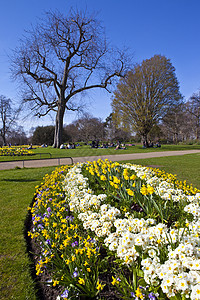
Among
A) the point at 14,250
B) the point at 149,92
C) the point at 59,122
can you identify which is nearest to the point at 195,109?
the point at 149,92

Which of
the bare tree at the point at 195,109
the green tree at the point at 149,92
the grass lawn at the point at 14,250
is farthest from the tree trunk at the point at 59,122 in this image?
the bare tree at the point at 195,109

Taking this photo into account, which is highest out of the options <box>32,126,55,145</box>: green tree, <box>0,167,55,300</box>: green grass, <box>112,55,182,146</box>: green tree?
<box>112,55,182,146</box>: green tree

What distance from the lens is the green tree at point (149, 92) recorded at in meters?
26.7

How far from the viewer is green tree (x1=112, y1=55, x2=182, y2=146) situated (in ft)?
87.7

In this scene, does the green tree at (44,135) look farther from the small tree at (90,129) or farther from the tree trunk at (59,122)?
the tree trunk at (59,122)

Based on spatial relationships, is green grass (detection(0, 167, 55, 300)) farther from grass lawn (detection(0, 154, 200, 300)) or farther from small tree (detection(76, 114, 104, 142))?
small tree (detection(76, 114, 104, 142))

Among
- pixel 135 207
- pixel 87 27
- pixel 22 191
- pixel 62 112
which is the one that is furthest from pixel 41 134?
pixel 135 207

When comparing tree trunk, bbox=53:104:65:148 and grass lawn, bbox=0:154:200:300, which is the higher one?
tree trunk, bbox=53:104:65:148

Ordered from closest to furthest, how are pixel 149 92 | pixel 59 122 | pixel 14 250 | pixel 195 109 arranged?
pixel 14 250 → pixel 59 122 → pixel 149 92 → pixel 195 109

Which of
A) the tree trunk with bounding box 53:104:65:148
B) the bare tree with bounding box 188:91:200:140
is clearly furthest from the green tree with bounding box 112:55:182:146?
the bare tree with bounding box 188:91:200:140

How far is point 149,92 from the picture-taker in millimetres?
27297

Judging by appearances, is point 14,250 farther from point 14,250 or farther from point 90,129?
point 90,129

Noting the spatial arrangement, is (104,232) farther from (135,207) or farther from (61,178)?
(61,178)

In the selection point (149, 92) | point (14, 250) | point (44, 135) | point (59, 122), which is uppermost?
point (149, 92)
